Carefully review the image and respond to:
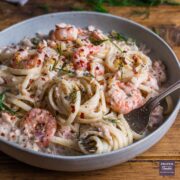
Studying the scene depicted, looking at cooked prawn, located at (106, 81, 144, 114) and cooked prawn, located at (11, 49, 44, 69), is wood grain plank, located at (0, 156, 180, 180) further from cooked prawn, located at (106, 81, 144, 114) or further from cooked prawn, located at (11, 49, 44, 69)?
cooked prawn, located at (11, 49, 44, 69)

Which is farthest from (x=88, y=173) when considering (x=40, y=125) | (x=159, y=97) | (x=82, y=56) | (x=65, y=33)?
(x=65, y=33)

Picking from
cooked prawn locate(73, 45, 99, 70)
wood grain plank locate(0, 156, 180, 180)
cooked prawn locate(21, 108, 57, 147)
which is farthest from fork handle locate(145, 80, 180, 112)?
cooked prawn locate(21, 108, 57, 147)

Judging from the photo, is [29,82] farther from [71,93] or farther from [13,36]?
[13,36]

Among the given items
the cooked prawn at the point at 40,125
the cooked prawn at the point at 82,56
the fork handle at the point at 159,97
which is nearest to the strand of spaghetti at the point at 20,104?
the cooked prawn at the point at 40,125

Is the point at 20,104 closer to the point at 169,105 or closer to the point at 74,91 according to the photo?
the point at 74,91

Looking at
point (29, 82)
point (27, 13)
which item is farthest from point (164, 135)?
point (27, 13)

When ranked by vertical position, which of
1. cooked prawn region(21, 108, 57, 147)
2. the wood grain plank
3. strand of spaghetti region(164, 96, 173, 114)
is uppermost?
strand of spaghetti region(164, 96, 173, 114)
